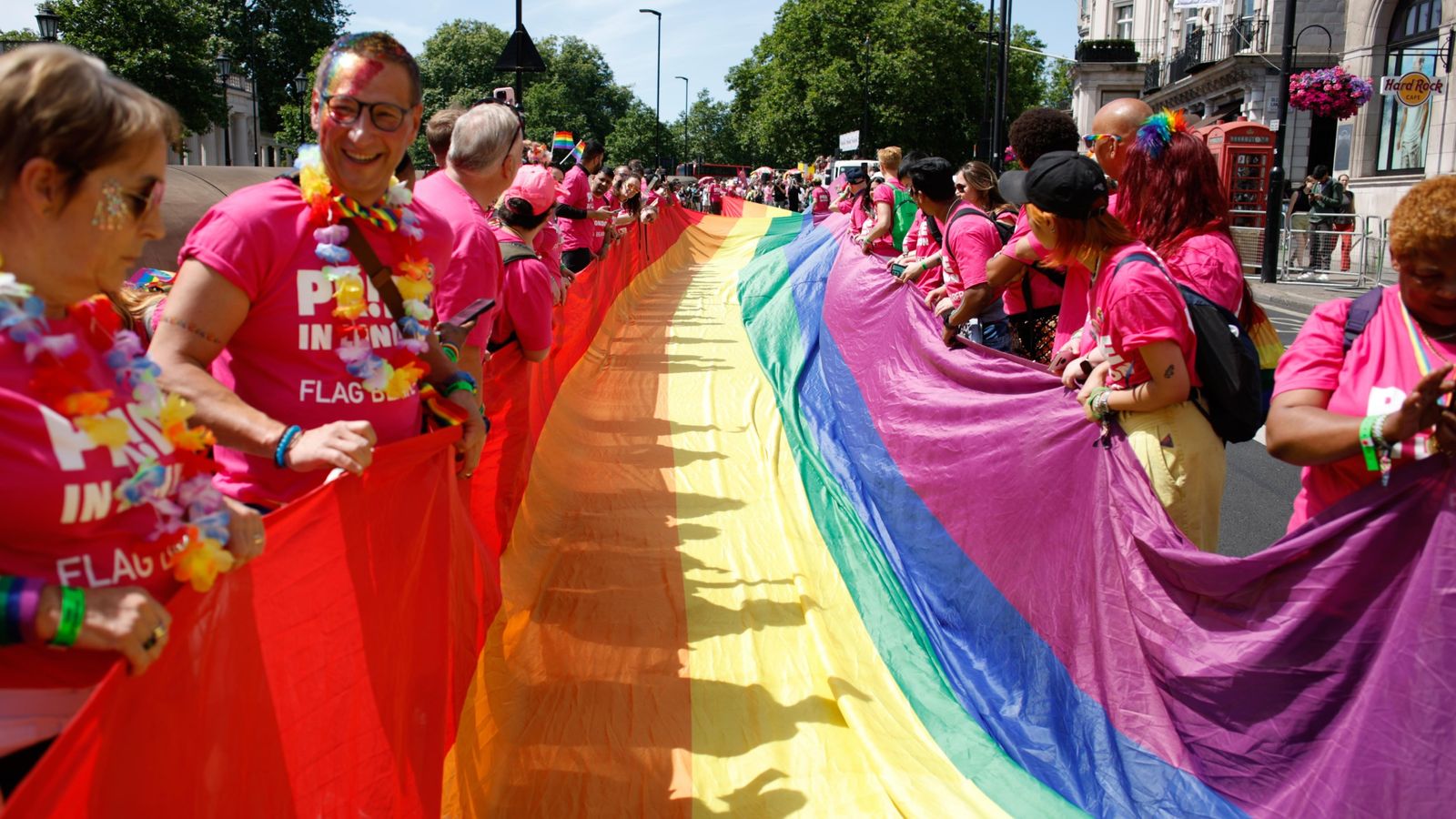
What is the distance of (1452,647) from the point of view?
2.37 metres

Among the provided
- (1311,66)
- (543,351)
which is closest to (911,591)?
(543,351)

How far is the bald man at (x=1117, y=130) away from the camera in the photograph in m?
4.73

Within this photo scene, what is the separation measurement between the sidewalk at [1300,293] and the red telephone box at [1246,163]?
252 centimetres

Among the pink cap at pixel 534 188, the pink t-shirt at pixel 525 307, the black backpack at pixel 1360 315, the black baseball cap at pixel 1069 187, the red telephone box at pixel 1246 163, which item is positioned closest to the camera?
the black backpack at pixel 1360 315

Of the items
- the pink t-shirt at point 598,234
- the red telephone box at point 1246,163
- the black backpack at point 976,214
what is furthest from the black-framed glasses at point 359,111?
the red telephone box at point 1246,163

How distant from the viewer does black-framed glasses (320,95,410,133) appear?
9.00 ft

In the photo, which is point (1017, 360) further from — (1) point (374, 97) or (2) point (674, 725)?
(1) point (374, 97)

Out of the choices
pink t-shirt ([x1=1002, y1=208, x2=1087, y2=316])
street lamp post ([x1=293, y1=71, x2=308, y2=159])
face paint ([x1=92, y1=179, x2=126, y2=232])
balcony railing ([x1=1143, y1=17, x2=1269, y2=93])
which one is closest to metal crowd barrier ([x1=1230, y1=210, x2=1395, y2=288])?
balcony railing ([x1=1143, y1=17, x2=1269, y2=93])

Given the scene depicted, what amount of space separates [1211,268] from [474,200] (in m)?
2.57

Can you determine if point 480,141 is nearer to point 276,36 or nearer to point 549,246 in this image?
point 549,246

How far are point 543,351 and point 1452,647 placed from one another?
11.0 ft

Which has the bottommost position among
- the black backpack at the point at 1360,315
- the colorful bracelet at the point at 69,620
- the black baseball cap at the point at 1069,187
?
the colorful bracelet at the point at 69,620

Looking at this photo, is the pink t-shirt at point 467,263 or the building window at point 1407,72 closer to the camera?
the pink t-shirt at point 467,263

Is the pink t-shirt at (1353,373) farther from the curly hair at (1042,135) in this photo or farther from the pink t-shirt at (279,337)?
the curly hair at (1042,135)
